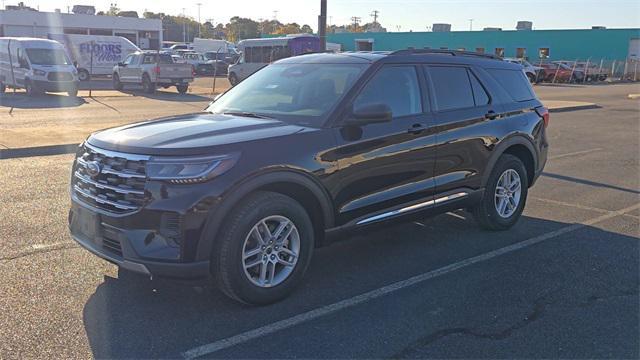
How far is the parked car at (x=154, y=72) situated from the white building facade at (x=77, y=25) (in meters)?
26.0

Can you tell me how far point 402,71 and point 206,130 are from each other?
1926 millimetres

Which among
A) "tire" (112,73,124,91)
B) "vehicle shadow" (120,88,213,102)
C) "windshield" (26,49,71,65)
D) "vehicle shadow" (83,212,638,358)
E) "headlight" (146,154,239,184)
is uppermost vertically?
"headlight" (146,154,239,184)

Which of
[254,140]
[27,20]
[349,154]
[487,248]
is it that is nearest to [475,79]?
[487,248]

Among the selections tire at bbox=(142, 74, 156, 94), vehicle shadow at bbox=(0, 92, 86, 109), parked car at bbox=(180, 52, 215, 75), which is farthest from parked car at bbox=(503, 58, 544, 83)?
vehicle shadow at bbox=(0, 92, 86, 109)

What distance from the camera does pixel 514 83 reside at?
6555 mm

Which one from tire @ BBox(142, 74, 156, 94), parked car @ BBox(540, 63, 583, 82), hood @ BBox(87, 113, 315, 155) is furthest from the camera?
parked car @ BBox(540, 63, 583, 82)

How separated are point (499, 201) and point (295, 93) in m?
2.56

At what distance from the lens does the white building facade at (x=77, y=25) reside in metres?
48.2

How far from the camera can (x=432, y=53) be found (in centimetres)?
567

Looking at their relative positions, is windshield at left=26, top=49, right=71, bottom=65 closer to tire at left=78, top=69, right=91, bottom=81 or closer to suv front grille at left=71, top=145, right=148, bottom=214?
tire at left=78, top=69, right=91, bottom=81

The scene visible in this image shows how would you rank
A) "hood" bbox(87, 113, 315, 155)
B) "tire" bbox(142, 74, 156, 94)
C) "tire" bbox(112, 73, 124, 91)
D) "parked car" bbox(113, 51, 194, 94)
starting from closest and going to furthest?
"hood" bbox(87, 113, 315, 155) < "parked car" bbox(113, 51, 194, 94) < "tire" bbox(142, 74, 156, 94) < "tire" bbox(112, 73, 124, 91)

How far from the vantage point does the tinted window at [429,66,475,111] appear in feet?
18.1

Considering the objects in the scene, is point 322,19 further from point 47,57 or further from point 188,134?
point 47,57

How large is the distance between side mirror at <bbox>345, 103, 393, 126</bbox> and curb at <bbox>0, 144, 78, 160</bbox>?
24.7 ft
